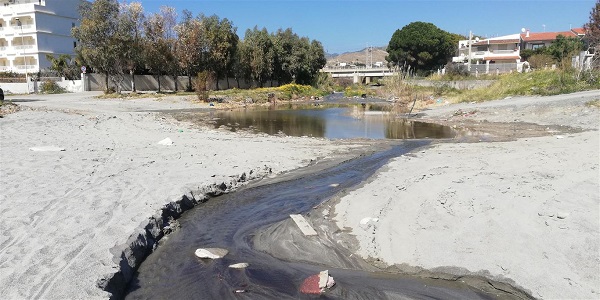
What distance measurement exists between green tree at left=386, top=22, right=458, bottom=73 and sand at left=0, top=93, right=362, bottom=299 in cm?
7182

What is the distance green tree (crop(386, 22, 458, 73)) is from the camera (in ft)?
279

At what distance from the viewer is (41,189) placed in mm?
8875

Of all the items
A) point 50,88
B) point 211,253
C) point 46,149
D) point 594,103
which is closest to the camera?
point 211,253

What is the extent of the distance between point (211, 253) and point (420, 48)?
84.9 meters

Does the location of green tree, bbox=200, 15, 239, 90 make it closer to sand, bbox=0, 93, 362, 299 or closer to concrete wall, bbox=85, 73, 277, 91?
concrete wall, bbox=85, 73, 277, 91

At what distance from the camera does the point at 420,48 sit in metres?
85.6

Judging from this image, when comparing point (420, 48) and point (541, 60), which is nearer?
point (541, 60)

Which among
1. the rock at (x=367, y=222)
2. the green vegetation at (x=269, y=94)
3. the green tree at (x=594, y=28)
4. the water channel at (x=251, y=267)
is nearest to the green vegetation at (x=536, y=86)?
the green tree at (x=594, y=28)

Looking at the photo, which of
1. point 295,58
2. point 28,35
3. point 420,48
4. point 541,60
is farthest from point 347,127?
point 420,48

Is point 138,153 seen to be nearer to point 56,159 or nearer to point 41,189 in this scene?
point 56,159

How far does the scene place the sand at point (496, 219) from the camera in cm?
559

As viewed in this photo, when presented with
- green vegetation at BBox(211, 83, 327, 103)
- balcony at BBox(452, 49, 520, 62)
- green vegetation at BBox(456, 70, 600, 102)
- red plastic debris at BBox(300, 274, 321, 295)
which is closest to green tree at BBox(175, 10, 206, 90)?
green vegetation at BBox(211, 83, 327, 103)

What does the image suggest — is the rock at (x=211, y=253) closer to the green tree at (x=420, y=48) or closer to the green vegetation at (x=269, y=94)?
the green vegetation at (x=269, y=94)

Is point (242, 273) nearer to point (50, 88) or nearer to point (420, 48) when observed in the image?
point (50, 88)
